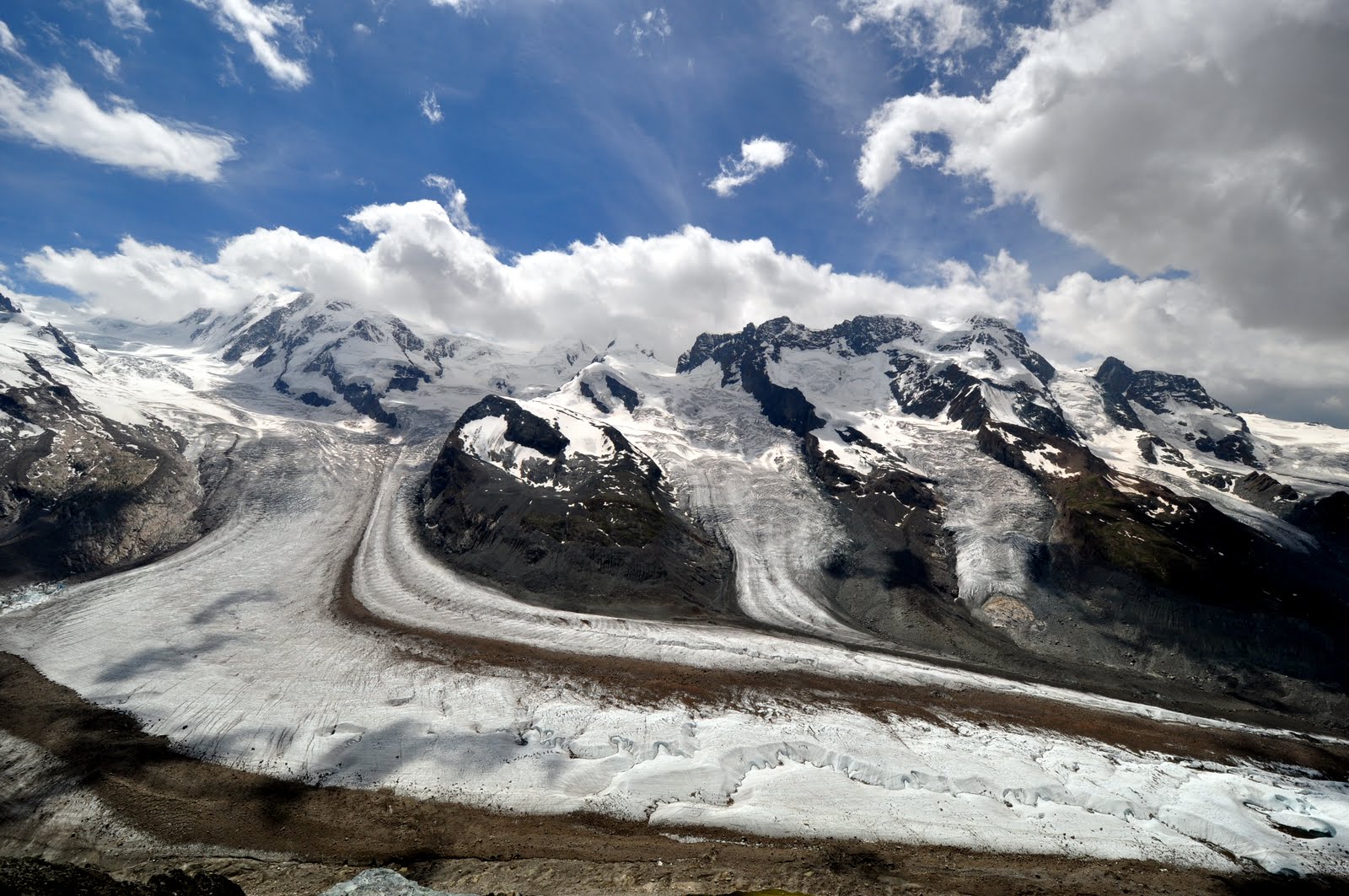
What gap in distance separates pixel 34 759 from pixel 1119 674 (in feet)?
311

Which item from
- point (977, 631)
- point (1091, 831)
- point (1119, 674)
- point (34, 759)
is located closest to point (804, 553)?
point (977, 631)

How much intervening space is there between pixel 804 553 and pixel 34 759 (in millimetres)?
88924

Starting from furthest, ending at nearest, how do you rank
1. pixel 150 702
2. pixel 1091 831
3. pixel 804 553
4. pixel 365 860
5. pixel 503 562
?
pixel 804 553 → pixel 503 562 → pixel 150 702 → pixel 1091 831 → pixel 365 860

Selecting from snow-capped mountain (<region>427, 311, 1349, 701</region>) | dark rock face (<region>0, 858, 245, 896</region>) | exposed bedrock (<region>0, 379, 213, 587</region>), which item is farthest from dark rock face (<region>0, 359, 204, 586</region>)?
dark rock face (<region>0, 858, 245, 896</region>)

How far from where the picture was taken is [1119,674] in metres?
66.3

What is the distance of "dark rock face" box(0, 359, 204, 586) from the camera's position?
7844 centimetres

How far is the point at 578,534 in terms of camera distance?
305 feet

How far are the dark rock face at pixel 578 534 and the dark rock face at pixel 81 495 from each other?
4014 centimetres

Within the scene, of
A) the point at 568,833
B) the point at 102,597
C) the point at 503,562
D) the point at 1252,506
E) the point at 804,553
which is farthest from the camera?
the point at 1252,506

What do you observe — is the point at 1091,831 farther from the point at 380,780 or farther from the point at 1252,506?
the point at 1252,506

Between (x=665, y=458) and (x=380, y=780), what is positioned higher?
(x=665, y=458)

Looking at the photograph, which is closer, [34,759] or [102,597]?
[34,759]

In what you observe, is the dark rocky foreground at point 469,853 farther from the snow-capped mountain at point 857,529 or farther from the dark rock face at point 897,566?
the dark rock face at point 897,566

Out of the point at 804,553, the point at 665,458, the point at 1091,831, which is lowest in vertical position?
the point at 1091,831
